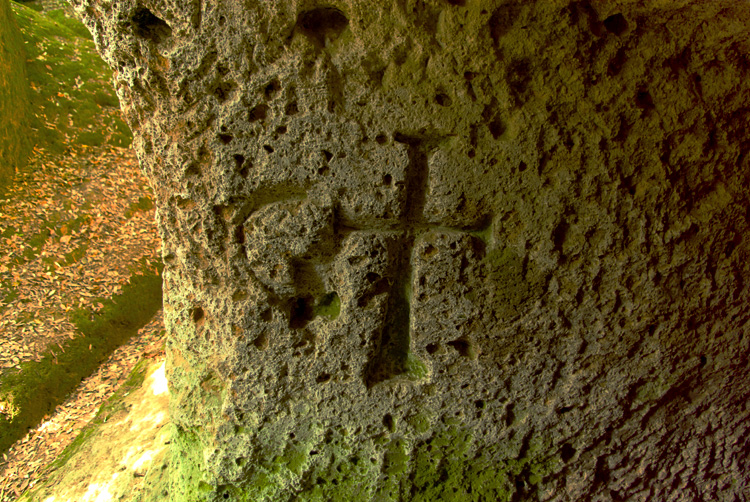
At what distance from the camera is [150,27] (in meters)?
0.91

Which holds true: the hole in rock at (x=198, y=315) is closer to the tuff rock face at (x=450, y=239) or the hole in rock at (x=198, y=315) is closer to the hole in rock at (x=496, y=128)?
the tuff rock face at (x=450, y=239)

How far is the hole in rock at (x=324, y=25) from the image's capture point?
89 centimetres

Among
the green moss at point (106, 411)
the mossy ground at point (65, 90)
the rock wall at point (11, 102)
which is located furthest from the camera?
the mossy ground at point (65, 90)

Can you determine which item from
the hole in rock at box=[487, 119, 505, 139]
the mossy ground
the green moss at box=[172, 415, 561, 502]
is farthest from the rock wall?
the hole in rock at box=[487, 119, 505, 139]

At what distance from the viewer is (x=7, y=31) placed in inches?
84.9

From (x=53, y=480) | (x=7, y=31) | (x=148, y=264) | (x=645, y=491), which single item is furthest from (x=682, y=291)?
(x=7, y=31)

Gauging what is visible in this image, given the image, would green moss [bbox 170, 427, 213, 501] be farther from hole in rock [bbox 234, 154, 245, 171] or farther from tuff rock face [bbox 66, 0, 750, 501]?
hole in rock [bbox 234, 154, 245, 171]

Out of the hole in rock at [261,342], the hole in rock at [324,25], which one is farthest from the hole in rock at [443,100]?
the hole in rock at [261,342]

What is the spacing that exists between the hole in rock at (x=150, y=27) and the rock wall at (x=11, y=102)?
153cm

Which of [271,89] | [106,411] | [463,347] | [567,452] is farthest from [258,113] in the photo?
[106,411]

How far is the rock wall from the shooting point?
204 cm

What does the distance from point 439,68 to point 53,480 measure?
4.87 ft

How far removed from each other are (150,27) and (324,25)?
308 mm

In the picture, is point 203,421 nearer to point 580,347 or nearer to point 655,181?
point 580,347
